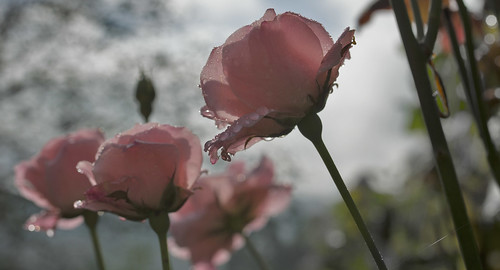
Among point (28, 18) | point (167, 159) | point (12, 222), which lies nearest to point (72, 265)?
point (12, 222)

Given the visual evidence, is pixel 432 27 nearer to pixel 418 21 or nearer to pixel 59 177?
pixel 418 21

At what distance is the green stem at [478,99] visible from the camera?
29cm

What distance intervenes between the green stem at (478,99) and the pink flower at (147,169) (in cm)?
15

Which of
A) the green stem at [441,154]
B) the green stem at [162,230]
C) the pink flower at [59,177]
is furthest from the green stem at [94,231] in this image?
the green stem at [441,154]

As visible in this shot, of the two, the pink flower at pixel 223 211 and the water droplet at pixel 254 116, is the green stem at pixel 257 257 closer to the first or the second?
the pink flower at pixel 223 211

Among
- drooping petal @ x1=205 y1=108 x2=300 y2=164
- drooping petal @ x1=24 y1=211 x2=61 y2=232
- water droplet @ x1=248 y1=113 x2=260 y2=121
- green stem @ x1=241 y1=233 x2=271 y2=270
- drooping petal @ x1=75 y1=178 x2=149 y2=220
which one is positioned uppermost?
water droplet @ x1=248 y1=113 x2=260 y2=121

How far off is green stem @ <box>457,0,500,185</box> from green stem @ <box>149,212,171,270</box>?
17cm

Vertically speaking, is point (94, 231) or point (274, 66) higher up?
point (274, 66)

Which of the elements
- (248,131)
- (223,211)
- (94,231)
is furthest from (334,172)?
(223,211)

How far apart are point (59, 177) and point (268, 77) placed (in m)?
0.21

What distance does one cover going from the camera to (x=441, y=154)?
23 centimetres

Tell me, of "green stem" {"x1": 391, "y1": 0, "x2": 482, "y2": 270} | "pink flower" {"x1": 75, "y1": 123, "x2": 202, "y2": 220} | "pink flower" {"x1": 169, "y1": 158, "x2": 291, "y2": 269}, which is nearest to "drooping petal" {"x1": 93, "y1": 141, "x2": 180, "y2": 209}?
"pink flower" {"x1": 75, "y1": 123, "x2": 202, "y2": 220}

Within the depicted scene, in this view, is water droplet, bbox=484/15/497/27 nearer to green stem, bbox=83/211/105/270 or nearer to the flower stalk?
the flower stalk

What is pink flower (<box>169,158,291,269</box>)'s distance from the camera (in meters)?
0.51
